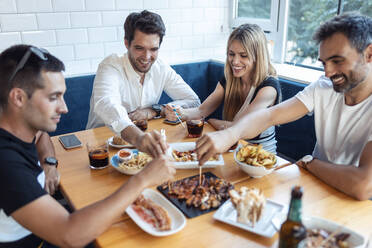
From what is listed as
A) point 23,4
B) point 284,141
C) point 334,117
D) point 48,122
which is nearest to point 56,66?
point 48,122

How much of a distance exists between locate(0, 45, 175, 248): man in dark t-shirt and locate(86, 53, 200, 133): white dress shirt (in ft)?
2.03

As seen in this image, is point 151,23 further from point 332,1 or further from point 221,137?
point 332,1

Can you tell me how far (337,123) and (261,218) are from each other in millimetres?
881

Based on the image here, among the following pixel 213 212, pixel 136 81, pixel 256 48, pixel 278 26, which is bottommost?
pixel 213 212

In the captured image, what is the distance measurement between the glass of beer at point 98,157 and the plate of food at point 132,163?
0.14 ft

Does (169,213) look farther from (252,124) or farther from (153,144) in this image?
(252,124)

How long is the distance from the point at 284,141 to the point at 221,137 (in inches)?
54.7

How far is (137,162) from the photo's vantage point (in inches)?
62.3

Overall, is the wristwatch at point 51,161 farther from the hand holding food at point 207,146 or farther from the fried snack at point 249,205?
the fried snack at point 249,205

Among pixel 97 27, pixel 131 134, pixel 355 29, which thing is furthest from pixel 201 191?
pixel 97 27

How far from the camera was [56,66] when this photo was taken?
130 centimetres

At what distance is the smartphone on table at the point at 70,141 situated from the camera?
1848 millimetres

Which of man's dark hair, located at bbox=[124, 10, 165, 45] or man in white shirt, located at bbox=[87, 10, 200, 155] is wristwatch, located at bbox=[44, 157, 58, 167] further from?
man's dark hair, located at bbox=[124, 10, 165, 45]

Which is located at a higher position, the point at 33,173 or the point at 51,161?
the point at 33,173
